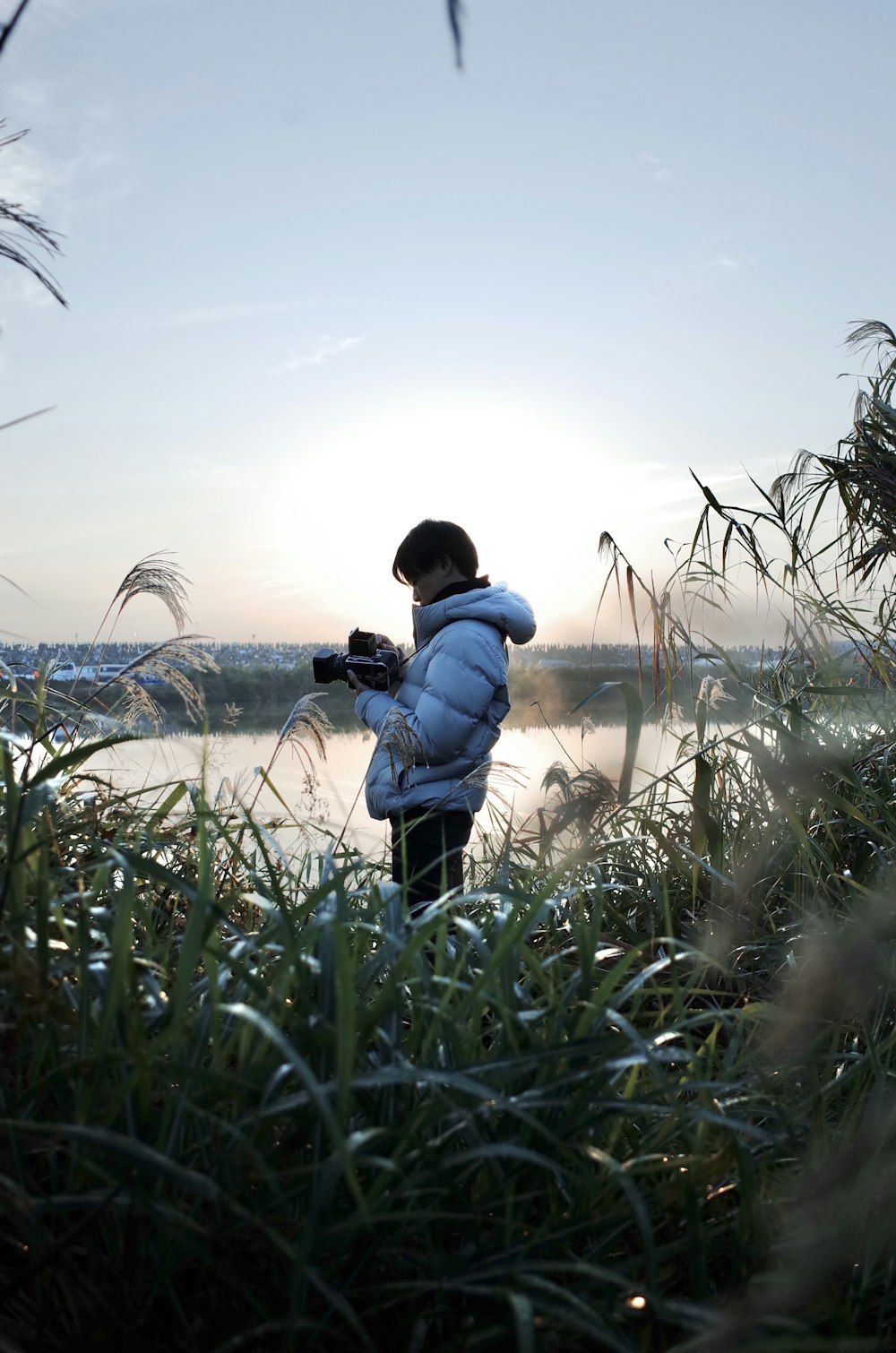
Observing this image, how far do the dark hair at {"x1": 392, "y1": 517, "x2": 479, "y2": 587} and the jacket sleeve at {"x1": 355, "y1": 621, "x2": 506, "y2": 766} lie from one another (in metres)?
0.32

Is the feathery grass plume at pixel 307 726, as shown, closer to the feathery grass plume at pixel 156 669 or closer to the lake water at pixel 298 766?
the lake water at pixel 298 766

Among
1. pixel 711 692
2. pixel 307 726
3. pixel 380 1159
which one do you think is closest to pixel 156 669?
pixel 307 726

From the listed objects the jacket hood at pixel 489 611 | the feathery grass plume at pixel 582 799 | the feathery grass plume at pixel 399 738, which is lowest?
the feathery grass plume at pixel 582 799

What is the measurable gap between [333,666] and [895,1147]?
2.54 meters

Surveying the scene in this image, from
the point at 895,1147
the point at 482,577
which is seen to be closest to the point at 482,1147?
the point at 895,1147

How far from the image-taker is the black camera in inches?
135

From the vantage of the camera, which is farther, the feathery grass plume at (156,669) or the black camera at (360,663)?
the black camera at (360,663)

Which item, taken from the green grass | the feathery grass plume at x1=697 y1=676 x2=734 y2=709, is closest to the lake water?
the feathery grass plume at x1=697 y1=676 x2=734 y2=709

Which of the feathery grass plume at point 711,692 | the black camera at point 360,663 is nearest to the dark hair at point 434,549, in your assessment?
the black camera at point 360,663

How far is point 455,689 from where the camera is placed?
3.10m

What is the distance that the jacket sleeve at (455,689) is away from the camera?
10.1ft

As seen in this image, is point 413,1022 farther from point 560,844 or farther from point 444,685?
point 444,685

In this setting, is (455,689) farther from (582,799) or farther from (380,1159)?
(380,1159)

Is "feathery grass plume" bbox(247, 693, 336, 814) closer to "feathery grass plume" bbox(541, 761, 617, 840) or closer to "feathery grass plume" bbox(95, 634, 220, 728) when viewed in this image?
"feathery grass plume" bbox(95, 634, 220, 728)
